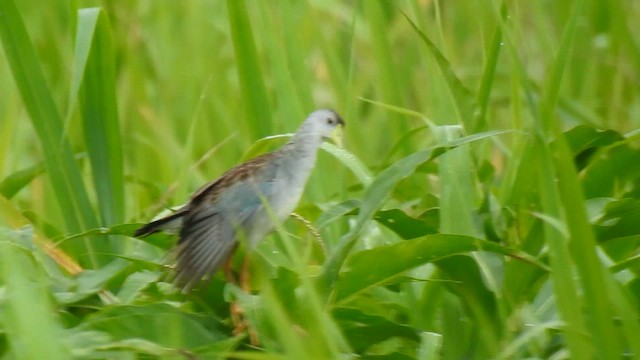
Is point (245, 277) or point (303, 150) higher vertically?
point (303, 150)

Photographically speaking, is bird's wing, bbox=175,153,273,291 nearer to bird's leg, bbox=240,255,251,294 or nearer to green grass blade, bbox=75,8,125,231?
bird's leg, bbox=240,255,251,294

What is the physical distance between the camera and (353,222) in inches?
98.0

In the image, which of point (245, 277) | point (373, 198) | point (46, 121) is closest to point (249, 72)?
point (46, 121)

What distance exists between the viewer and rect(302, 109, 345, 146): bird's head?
231 centimetres

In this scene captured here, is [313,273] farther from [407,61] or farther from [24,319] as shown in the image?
[407,61]

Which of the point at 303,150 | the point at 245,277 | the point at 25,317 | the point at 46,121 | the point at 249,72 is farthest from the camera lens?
the point at 249,72

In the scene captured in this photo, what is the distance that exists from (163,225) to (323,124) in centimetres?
37

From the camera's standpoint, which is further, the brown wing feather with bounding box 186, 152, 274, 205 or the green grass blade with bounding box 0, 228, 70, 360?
the brown wing feather with bounding box 186, 152, 274, 205

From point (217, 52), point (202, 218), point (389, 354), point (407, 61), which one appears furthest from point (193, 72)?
point (389, 354)

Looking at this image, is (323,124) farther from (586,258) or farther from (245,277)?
(586,258)

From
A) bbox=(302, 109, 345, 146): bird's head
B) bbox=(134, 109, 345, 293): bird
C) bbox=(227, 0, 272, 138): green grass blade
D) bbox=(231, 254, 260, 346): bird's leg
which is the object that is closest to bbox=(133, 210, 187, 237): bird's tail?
bbox=(134, 109, 345, 293): bird

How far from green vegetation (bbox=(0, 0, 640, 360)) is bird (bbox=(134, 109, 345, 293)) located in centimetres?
5

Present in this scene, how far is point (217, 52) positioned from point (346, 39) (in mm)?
606

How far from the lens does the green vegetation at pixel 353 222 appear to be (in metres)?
1.74
